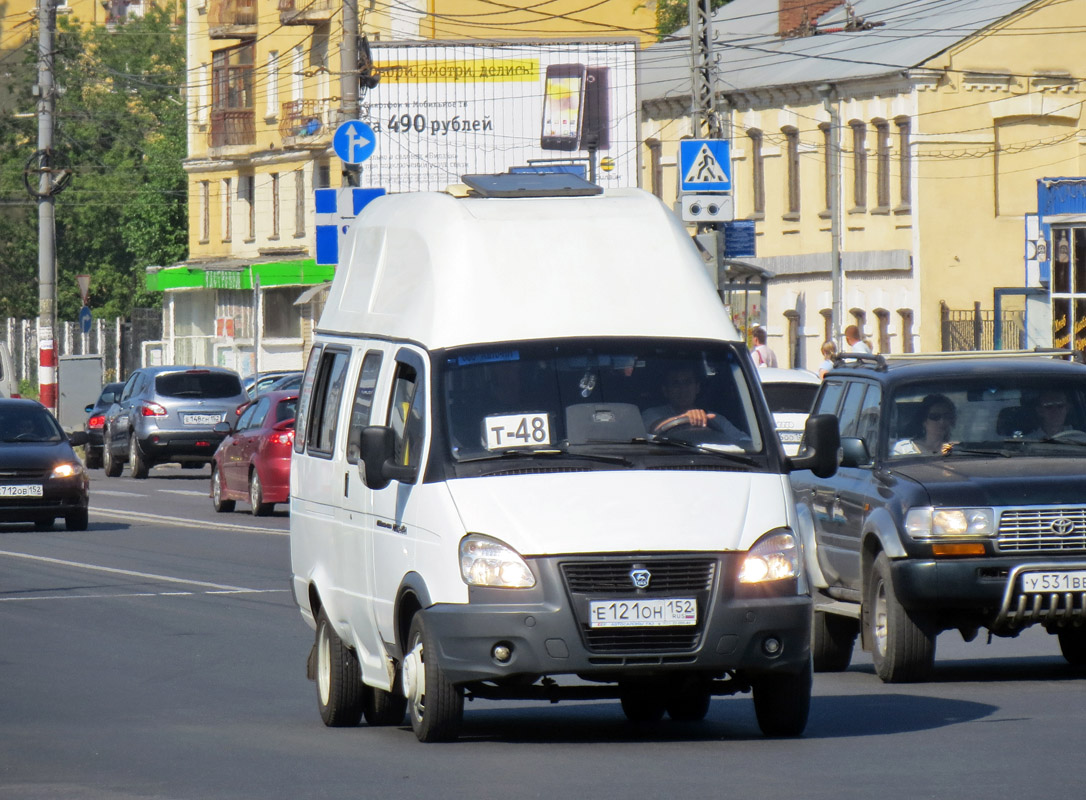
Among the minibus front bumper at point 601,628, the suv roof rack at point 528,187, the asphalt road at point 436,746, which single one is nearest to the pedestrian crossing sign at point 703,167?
the asphalt road at point 436,746

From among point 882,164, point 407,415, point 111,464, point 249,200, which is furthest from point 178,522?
point 249,200

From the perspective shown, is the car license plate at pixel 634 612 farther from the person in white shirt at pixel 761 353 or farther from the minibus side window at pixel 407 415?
the person in white shirt at pixel 761 353

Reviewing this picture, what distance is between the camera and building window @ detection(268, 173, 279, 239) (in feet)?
228

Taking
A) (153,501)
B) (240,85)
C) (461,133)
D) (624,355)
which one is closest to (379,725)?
(624,355)

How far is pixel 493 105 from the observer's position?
51.6 m

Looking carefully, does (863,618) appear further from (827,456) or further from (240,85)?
(240,85)

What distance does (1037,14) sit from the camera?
51.5 metres

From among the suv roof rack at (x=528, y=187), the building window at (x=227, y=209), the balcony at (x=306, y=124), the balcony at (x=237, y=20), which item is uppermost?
the balcony at (x=237, y=20)

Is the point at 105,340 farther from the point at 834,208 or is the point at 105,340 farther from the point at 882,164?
the point at 882,164

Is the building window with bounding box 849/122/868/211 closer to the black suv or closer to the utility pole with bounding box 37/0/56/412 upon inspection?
the utility pole with bounding box 37/0/56/412

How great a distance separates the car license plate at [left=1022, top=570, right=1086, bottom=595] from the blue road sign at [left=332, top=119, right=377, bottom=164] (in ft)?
60.8

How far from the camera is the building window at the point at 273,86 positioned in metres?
69.7

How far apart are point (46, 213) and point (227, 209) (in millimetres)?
23155

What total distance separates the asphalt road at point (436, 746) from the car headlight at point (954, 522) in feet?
2.65
